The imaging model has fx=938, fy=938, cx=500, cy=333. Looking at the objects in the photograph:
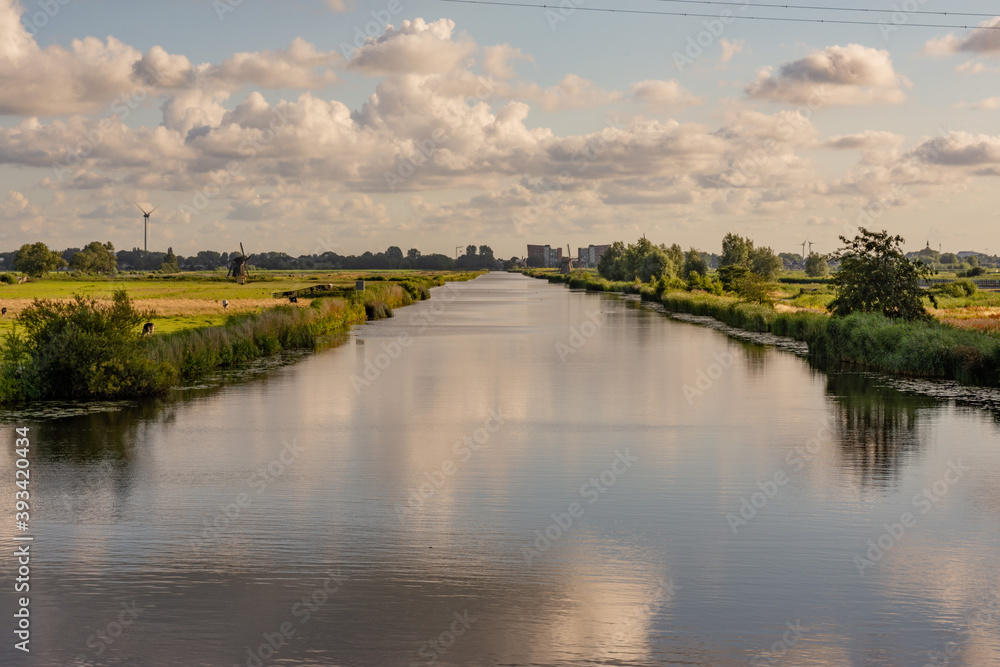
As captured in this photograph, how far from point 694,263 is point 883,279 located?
12315 centimetres

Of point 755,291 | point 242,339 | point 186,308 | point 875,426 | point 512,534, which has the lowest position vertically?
point 875,426

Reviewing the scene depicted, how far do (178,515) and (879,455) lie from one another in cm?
1323

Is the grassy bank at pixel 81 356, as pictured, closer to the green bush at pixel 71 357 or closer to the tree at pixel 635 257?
the green bush at pixel 71 357

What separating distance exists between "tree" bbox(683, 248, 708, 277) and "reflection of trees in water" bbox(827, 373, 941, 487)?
130 m

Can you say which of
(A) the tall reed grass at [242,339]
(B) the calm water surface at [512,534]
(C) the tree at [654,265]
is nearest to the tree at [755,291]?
(A) the tall reed grass at [242,339]

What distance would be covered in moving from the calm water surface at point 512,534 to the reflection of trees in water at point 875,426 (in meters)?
0.15

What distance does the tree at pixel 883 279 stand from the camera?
4091 cm

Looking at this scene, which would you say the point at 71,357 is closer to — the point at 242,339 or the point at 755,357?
the point at 242,339

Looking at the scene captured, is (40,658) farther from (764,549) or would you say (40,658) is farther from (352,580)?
(764,549)

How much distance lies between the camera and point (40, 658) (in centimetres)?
850

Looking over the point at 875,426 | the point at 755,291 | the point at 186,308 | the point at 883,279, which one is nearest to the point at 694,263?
the point at 755,291

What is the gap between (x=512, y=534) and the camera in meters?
12.5

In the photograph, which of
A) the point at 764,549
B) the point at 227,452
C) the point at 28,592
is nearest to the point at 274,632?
the point at 28,592

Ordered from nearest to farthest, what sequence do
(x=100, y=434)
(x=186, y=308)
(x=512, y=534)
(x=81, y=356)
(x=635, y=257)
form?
(x=512, y=534) → (x=100, y=434) → (x=81, y=356) → (x=186, y=308) → (x=635, y=257)
